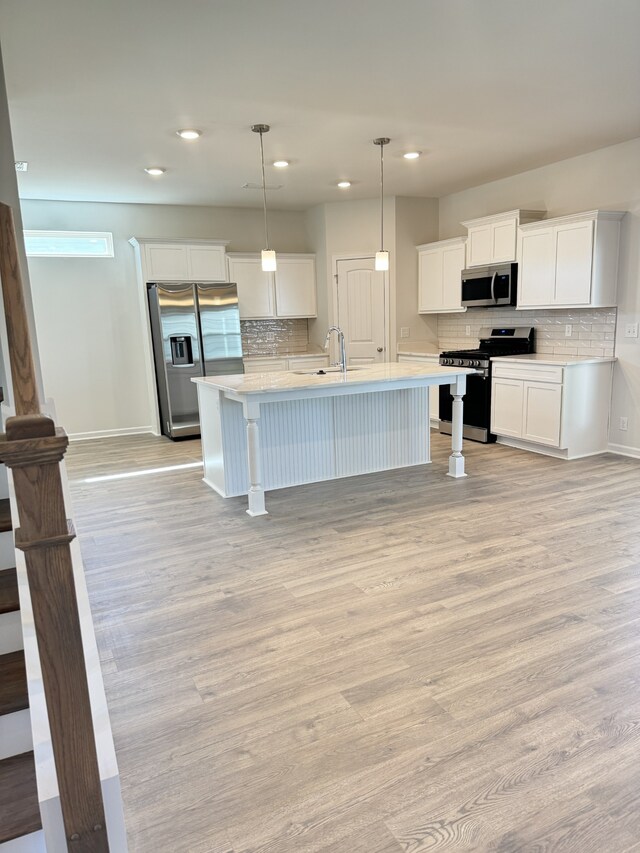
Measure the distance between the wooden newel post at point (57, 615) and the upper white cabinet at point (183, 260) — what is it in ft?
20.0

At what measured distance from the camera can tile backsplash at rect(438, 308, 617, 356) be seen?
208 inches

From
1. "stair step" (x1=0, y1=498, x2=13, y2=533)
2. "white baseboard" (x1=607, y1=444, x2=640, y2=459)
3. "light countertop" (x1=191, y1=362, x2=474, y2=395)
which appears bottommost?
"white baseboard" (x1=607, y1=444, x2=640, y2=459)

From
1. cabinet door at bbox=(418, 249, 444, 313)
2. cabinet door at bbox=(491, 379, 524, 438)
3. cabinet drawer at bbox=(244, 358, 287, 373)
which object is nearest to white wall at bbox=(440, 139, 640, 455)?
cabinet door at bbox=(491, 379, 524, 438)

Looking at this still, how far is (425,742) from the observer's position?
1842 mm

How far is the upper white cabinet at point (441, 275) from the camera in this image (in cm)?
651

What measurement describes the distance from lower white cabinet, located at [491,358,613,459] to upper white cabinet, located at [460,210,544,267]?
1.16m

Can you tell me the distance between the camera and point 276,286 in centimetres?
740

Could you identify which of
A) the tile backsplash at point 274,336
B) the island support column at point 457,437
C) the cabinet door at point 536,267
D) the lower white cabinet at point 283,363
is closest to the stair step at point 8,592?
the island support column at point 457,437

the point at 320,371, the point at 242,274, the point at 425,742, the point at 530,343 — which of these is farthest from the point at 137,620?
the point at 242,274

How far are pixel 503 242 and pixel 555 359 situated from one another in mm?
1341

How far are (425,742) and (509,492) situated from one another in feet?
9.14

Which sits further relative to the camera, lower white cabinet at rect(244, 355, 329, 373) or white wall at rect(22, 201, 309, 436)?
lower white cabinet at rect(244, 355, 329, 373)

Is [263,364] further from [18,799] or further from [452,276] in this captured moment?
[18,799]

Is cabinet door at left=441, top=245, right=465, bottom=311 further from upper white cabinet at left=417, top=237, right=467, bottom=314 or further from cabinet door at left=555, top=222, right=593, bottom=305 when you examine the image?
cabinet door at left=555, top=222, right=593, bottom=305
